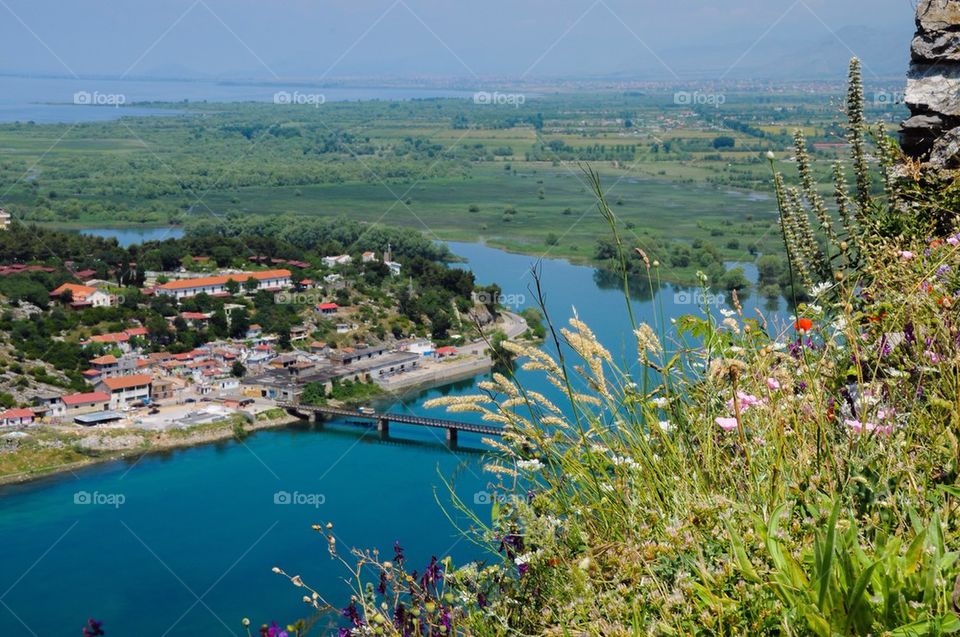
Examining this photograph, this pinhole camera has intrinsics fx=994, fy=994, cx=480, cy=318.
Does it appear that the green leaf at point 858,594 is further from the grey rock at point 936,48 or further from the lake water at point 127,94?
the lake water at point 127,94

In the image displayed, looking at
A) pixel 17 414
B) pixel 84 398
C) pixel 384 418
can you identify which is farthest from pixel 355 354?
pixel 17 414

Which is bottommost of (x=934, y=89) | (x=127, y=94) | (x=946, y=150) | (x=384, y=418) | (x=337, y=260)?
(x=384, y=418)

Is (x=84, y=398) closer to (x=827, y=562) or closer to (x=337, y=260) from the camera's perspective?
(x=337, y=260)

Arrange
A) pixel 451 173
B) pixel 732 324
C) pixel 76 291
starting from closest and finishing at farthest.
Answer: pixel 732 324
pixel 76 291
pixel 451 173

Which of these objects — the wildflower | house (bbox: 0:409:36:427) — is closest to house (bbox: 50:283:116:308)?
house (bbox: 0:409:36:427)

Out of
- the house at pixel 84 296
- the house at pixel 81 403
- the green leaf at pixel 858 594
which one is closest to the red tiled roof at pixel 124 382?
the house at pixel 81 403

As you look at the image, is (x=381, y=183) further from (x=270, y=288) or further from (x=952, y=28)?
(x=952, y=28)
